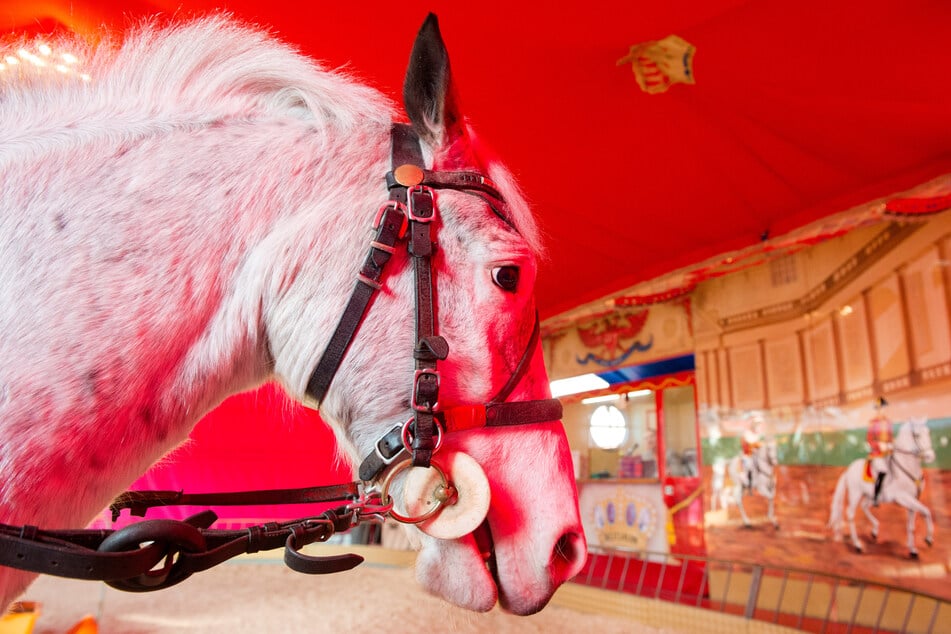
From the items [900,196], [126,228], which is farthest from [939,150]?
[126,228]

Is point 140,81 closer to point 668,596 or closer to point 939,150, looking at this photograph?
point 939,150

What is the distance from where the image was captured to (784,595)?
14.6 ft

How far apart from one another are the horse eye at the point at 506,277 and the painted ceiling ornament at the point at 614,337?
5659mm

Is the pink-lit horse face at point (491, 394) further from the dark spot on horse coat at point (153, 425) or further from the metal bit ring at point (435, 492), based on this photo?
the dark spot on horse coat at point (153, 425)

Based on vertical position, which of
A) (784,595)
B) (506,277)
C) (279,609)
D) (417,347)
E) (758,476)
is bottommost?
(279,609)

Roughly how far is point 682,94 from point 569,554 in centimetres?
240

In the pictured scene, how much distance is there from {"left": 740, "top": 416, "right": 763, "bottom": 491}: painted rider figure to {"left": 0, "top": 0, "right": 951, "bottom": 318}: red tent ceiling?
195 centimetres

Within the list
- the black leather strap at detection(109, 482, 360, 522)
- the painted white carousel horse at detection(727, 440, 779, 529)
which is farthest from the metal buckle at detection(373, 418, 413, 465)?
the painted white carousel horse at detection(727, 440, 779, 529)

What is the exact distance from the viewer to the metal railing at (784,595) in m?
3.49

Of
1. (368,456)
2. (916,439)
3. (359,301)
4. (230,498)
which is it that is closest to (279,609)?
(230,498)

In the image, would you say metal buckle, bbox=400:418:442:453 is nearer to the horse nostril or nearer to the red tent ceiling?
the horse nostril

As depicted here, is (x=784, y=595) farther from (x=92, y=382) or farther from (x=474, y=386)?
(x=92, y=382)

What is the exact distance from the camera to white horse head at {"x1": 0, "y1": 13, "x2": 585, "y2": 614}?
2.02ft

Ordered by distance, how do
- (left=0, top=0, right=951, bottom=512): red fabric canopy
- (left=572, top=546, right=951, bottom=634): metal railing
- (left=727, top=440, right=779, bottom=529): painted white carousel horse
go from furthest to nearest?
(left=727, top=440, right=779, bottom=529): painted white carousel horse, (left=572, top=546, right=951, bottom=634): metal railing, (left=0, top=0, right=951, bottom=512): red fabric canopy
